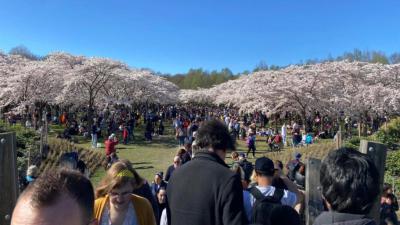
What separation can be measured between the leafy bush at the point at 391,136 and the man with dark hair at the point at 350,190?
16.9m

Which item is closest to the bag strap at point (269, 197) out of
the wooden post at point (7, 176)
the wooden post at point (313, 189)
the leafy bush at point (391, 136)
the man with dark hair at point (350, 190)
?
the wooden post at point (313, 189)

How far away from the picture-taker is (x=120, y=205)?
306 centimetres

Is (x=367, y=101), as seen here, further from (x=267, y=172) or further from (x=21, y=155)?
(x=267, y=172)

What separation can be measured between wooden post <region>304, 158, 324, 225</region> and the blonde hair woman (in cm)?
167

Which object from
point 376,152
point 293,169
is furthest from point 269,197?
point 293,169

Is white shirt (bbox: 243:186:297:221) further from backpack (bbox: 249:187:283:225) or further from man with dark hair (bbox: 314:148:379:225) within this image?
man with dark hair (bbox: 314:148:379:225)

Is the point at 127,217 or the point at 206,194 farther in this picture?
the point at 127,217

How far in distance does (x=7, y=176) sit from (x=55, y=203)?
6.59 ft

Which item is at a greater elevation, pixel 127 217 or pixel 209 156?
pixel 209 156

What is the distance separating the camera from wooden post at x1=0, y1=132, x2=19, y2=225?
3.02 metres

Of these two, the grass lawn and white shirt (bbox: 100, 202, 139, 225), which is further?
the grass lawn

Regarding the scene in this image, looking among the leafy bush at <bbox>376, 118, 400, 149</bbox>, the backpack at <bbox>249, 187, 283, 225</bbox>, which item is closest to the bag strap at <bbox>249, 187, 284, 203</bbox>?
the backpack at <bbox>249, 187, 283, 225</bbox>

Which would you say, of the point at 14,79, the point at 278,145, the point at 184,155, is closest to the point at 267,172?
the point at 184,155

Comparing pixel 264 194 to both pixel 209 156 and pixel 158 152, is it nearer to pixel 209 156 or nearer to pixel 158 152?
pixel 209 156
